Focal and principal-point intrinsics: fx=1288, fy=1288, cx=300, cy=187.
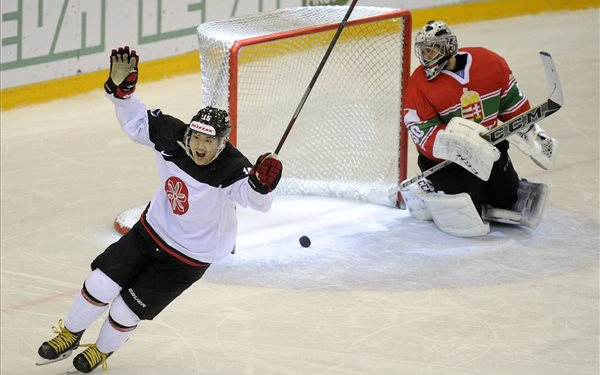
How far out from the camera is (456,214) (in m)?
5.19

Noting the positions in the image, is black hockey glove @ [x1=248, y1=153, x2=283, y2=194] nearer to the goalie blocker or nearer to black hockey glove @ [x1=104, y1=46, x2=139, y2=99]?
black hockey glove @ [x1=104, y1=46, x2=139, y2=99]

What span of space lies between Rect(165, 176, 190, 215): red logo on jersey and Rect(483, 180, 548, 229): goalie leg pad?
196 cm

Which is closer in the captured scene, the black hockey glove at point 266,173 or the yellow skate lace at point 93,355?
the black hockey glove at point 266,173

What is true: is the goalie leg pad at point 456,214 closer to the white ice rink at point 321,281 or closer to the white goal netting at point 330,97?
the white ice rink at point 321,281

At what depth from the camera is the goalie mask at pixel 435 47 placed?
16.5 ft

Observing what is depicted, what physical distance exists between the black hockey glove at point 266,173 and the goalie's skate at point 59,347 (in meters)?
0.78

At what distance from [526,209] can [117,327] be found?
2.15m

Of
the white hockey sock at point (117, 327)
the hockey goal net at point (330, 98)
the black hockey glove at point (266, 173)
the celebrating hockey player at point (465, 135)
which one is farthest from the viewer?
the hockey goal net at point (330, 98)

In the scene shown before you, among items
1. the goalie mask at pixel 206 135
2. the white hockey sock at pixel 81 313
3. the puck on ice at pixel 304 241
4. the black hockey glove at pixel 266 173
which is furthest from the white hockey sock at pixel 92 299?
the puck on ice at pixel 304 241

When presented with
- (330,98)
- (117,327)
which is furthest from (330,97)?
(117,327)

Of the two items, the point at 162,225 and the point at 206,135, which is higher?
the point at 206,135

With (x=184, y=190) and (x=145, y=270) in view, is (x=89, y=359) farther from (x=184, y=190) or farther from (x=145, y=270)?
(x=184, y=190)

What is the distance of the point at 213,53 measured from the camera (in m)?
4.99

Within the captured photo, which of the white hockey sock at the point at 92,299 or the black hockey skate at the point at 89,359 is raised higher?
the white hockey sock at the point at 92,299
